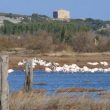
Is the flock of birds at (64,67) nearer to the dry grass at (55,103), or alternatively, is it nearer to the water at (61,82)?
the water at (61,82)

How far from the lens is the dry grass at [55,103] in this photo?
20.0 m

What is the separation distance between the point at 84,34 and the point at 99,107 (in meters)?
85.4

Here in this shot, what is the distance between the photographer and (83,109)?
2016 cm

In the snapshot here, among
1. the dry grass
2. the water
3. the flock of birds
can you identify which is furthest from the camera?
the flock of birds

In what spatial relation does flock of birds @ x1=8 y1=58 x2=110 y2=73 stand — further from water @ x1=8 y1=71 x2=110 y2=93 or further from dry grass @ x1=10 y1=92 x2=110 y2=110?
dry grass @ x1=10 y1=92 x2=110 y2=110

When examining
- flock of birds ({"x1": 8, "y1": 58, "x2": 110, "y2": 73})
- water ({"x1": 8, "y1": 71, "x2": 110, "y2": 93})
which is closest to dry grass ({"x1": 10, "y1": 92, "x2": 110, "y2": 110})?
water ({"x1": 8, "y1": 71, "x2": 110, "y2": 93})

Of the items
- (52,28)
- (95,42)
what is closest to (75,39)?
(95,42)

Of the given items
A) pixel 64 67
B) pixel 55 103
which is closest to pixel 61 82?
pixel 64 67

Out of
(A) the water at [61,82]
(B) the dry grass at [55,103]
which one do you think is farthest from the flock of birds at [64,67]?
(B) the dry grass at [55,103]

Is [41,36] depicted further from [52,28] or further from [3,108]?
[3,108]

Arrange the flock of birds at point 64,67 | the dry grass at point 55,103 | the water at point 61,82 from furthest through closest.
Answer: the flock of birds at point 64,67 < the water at point 61,82 < the dry grass at point 55,103

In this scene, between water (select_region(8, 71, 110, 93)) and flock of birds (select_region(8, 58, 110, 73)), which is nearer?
water (select_region(8, 71, 110, 93))

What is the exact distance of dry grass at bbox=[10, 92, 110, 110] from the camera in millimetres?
20038

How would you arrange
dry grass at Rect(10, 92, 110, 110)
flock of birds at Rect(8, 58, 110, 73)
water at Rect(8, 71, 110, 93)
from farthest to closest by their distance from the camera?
flock of birds at Rect(8, 58, 110, 73) → water at Rect(8, 71, 110, 93) → dry grass at Rect(10, 92, 110, 110)
